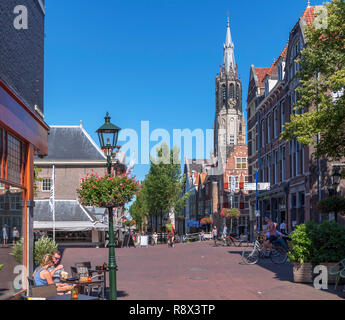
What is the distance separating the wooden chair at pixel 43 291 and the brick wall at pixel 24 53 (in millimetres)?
5012

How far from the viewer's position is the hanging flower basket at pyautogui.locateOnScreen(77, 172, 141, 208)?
Answer: 37.6ft

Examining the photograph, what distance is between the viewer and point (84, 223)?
1666 inches

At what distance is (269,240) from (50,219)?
2625 centimetres

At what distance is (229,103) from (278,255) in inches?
3961

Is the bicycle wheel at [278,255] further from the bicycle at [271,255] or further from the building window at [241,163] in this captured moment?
the building window at [241,163]

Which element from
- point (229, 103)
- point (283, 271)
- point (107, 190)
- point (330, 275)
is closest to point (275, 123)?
point (283, 271)

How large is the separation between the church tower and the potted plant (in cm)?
10304

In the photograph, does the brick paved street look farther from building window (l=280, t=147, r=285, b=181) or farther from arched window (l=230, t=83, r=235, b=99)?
arched window (l=230, t=83, r=235, b=99)

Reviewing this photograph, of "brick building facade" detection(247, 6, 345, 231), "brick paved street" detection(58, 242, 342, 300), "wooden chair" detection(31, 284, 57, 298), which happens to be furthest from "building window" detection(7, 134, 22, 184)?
"brick building facade" detection(247, 6, 345, 231)

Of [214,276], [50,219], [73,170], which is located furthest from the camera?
[73,170]

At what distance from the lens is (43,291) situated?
8.44 meters
